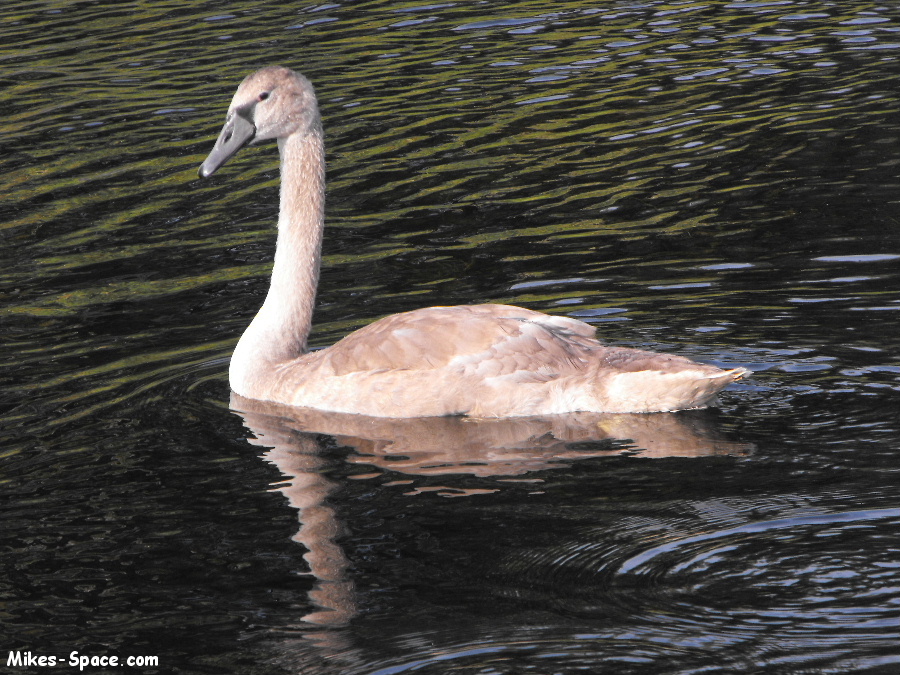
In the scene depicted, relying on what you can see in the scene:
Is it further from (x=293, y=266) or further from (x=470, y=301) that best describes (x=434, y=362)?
(x=470, y=301)

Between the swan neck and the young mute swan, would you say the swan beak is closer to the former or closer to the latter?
the young mute swan

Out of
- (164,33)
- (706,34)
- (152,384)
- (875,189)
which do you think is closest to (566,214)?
(875,189)

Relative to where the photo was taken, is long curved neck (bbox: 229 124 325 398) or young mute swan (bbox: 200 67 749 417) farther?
long curved neck (bbox: 229 124 325 398)

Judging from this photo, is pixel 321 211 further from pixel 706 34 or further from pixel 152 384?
pixel 706 34

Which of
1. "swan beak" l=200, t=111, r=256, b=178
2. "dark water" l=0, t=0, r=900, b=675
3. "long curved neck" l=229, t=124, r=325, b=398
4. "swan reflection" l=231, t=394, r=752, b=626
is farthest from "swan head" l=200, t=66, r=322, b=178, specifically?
"swan reflection" l=231, t=394, r=752, b=626

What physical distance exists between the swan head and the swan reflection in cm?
197

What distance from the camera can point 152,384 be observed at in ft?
32.7

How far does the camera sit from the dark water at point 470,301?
20.5 feet

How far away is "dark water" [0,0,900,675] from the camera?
626 cm

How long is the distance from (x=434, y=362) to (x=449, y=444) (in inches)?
29.3

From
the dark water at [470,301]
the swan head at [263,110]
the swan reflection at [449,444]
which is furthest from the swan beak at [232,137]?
the swan reflection at [449,444]

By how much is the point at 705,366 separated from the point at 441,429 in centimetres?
168

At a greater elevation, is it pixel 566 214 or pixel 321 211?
pixel 321 211

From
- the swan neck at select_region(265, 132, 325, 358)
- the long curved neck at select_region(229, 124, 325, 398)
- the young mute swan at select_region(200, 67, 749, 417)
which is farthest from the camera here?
the swan neck at select_region(265, 132, 325, 358)
